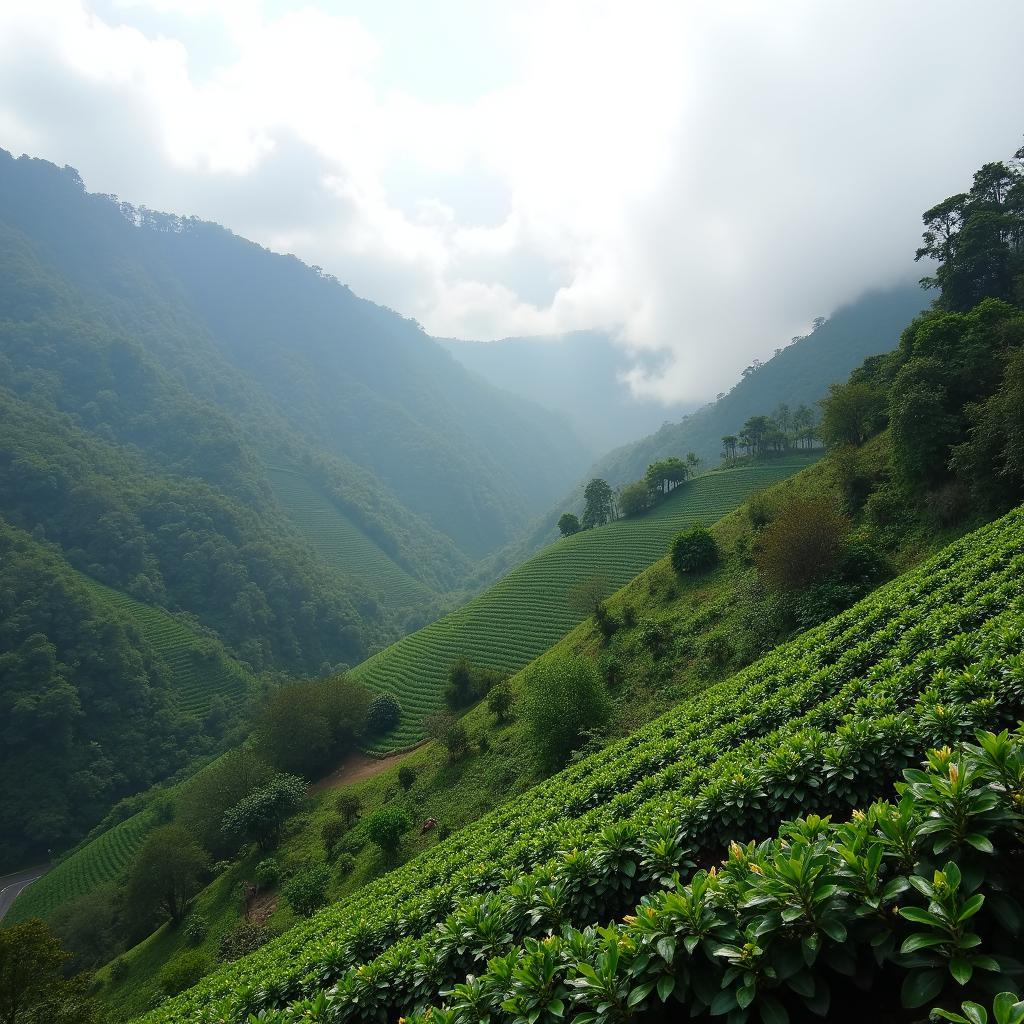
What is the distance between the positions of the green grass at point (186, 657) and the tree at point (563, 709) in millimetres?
85931

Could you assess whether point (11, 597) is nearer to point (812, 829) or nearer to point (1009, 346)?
point (812, 829)

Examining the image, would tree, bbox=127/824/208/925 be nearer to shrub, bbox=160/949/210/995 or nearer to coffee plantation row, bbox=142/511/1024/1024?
shrub, bbox=160/949/210/995

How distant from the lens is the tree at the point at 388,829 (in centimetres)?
2562

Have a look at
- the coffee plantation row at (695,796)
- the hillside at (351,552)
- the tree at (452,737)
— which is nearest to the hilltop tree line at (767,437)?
the tree at (452,737)

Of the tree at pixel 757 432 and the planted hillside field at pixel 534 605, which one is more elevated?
the tree at pixel 757 432

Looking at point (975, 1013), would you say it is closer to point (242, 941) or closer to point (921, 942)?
point (921, 942)

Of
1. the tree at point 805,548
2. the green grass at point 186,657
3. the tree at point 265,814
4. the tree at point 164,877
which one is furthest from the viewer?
the green grass at point 186,657

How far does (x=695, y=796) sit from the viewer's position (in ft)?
25.1

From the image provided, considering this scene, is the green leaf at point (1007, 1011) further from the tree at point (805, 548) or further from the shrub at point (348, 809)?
the shrub at point (348, 809)

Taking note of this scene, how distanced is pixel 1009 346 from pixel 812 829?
34550mm

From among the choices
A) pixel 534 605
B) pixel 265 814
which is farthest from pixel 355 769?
pixel 534 605

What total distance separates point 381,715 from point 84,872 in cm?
3962

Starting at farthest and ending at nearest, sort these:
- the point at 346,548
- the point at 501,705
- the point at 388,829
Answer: the point at 346,548, the point at 501,705, the point at 388,829

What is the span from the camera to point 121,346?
195m
